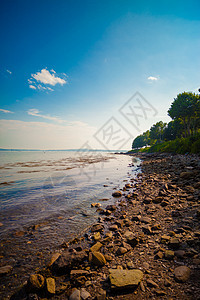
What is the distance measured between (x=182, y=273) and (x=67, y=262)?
287 cm

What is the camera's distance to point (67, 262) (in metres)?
3.44

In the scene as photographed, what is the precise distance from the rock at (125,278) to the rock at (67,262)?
1.05 m

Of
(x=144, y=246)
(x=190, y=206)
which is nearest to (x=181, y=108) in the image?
(x=190, y=206)

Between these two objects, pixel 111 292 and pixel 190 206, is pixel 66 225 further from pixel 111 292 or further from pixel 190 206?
pixel 190 206

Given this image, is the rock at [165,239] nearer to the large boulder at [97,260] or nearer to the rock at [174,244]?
the rock at [174,244]

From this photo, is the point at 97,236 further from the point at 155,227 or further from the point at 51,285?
the point at 155,227

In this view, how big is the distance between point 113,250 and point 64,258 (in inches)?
60.4

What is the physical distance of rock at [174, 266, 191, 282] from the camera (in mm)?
2575

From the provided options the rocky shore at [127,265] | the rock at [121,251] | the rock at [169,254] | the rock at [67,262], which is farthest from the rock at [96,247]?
the rock at [169,254]

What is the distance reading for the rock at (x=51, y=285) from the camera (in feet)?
8.88

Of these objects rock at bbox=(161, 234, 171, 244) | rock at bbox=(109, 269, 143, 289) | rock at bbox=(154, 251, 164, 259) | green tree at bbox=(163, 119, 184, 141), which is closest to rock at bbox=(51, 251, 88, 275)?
rock at bbox=(109, 269, 143, 289)

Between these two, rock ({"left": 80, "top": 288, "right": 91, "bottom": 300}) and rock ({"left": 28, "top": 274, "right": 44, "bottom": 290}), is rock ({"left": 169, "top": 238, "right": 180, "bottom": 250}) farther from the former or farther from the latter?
rock ({"left": 28, "top": 274, "right": 44, "bottom": 290})

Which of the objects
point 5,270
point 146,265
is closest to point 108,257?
point 146,265

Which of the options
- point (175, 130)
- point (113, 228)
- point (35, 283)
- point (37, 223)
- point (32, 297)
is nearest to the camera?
point (32, 297)
